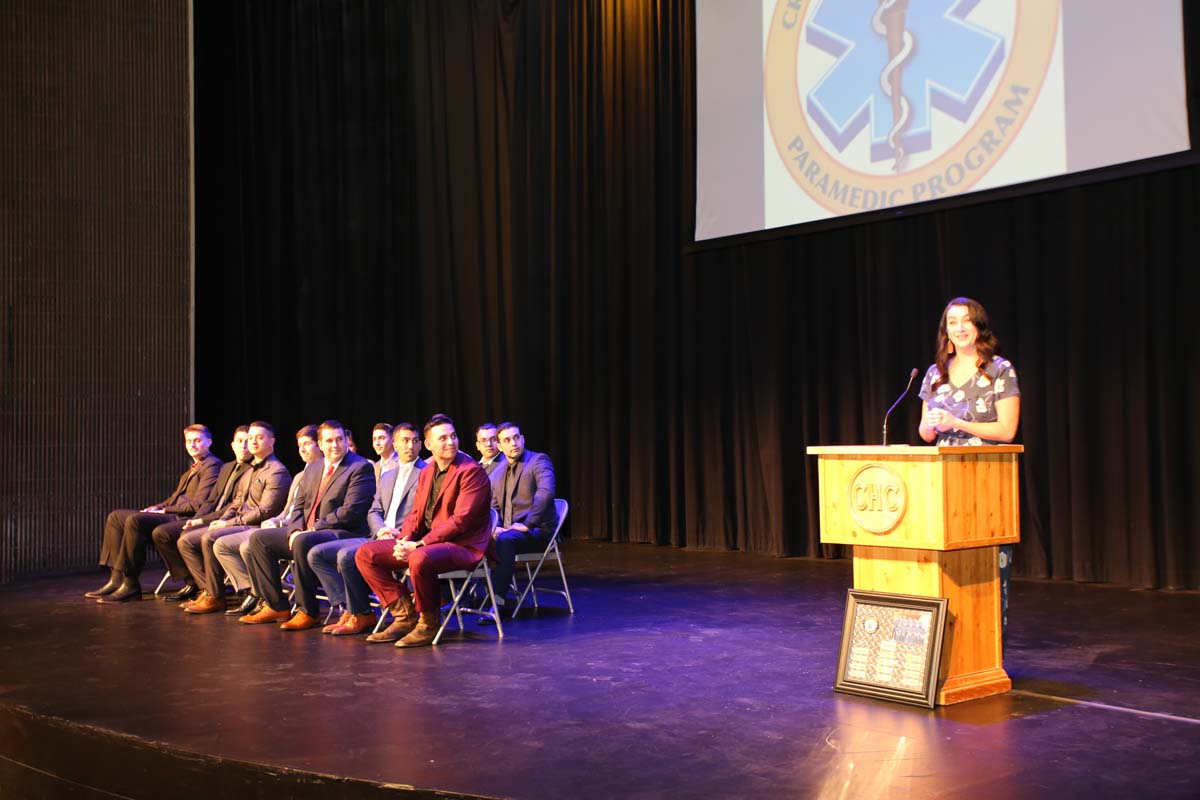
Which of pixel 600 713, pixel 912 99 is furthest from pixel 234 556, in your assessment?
pixel 912 99

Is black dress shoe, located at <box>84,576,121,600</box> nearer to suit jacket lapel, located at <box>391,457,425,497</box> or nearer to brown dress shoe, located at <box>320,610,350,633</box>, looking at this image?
brown dress shoe, located at <box>320,610,350,633</box>

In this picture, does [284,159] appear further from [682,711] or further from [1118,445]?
[682,711]

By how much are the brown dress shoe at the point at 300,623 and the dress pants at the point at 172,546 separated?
1.47m

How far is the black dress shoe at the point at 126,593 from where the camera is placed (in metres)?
7.23

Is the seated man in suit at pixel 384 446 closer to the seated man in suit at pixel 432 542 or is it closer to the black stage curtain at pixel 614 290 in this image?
the seated man in suit at pixel 432 542

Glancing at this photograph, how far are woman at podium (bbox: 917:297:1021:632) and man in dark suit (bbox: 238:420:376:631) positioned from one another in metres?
3.23

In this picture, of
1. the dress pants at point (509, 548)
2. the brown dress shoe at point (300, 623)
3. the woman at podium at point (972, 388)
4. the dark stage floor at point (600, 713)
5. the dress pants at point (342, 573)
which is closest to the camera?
the dark stage floor at point (600, 713)

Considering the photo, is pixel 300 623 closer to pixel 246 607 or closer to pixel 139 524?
pixel 246 607

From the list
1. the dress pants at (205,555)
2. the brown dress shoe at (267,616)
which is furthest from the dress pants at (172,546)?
the brown dress shoe at (267,616)

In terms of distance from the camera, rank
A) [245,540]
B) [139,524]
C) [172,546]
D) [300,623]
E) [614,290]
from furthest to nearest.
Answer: [614,290] < [139,524] < [172,546] < [245,540] < [300,623]

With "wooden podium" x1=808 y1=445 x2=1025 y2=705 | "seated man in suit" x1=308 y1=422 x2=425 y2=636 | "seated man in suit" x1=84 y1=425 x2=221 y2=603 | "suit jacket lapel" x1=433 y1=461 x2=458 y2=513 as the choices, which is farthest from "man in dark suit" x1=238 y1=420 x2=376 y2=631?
"wooden podium" x1=808 y1=445 x2=1025 y2=705

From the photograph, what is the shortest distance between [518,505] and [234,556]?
1.71 metres

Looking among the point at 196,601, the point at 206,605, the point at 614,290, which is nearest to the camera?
the point at 206,605

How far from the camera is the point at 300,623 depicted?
595 centimetres
